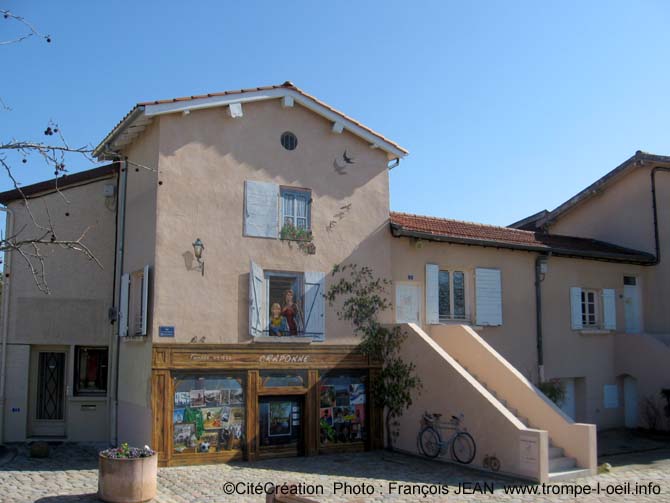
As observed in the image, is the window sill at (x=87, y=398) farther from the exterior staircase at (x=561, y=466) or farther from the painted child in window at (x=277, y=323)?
the exterior staircase at (x=561, y=466)

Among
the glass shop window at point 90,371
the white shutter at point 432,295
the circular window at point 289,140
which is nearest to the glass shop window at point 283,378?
the white shutter at point 432,295

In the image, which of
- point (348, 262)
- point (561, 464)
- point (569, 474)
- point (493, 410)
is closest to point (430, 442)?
point (493, 410)

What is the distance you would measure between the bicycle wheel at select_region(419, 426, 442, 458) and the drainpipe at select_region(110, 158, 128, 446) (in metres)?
6.02

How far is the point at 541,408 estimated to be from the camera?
1270 cm

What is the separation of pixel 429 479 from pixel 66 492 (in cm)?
564

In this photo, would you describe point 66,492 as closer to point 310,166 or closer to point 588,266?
point 310,166

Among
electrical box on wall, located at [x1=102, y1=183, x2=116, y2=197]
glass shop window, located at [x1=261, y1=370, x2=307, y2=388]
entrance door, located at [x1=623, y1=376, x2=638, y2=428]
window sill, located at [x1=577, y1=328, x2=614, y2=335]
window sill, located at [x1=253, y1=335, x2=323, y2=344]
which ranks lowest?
entrance door, located at [x1=623, y1=376, x2=638, y2=428]

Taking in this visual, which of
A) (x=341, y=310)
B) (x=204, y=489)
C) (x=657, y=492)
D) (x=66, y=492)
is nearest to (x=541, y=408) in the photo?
(x=657, y=492)

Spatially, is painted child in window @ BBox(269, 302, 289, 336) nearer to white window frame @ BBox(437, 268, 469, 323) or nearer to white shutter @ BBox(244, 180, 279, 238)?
white shutter @ BBox(244, 180, 279, 238)

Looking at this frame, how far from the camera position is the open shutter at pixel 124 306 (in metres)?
13.5

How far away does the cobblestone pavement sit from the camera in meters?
10.0

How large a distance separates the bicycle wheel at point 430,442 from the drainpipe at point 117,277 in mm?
6020

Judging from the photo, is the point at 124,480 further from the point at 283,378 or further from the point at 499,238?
the point at 499,238

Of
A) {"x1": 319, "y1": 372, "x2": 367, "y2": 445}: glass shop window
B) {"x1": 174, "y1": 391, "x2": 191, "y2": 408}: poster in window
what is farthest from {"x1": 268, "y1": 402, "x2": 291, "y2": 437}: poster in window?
{"x1": 174, "y1": 391, "x2": 191, "y2": 408}: poster in window
